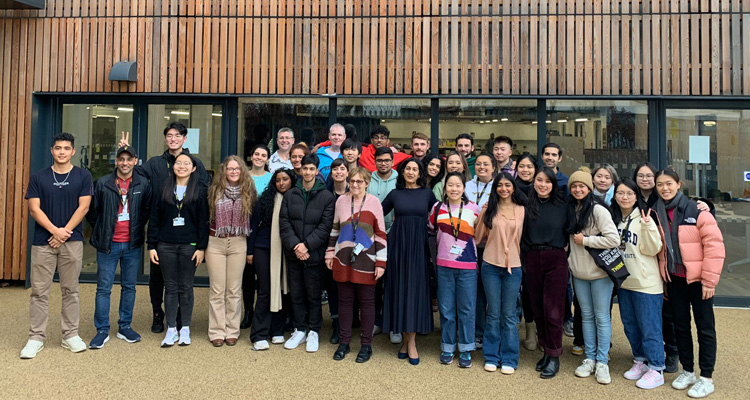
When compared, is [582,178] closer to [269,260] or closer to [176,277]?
[269,260]

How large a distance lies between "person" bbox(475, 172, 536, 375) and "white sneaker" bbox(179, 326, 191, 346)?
2.65m

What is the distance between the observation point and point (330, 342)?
4883 millimetres

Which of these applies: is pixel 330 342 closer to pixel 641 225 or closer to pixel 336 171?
pixel 336 171

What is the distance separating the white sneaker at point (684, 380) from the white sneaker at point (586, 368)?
0.57m

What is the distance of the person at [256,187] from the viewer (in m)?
5.14

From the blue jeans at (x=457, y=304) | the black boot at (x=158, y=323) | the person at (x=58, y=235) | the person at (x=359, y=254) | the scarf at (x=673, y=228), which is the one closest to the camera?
the scarf at (x=673, y=228)

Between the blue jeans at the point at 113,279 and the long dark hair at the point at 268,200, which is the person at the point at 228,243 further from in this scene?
the blue jeans at the point at 113,279

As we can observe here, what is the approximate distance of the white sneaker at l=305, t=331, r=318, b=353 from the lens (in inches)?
182

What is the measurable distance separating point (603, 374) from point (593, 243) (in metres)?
1.02

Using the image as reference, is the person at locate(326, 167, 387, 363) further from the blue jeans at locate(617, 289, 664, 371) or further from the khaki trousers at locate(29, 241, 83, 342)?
the khaki trousers at locate(29, 241, 83, 342)

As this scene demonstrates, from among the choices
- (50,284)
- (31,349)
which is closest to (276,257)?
(50,284)

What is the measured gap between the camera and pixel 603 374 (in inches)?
158

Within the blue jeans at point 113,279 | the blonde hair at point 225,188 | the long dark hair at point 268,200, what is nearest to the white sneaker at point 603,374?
the long dark hair at point 268,200

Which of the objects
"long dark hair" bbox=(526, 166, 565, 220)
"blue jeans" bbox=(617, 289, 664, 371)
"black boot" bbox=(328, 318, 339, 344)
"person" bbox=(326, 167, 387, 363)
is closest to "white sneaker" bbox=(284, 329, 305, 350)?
"black boot" bbox=(328, 318, 339, 344)
